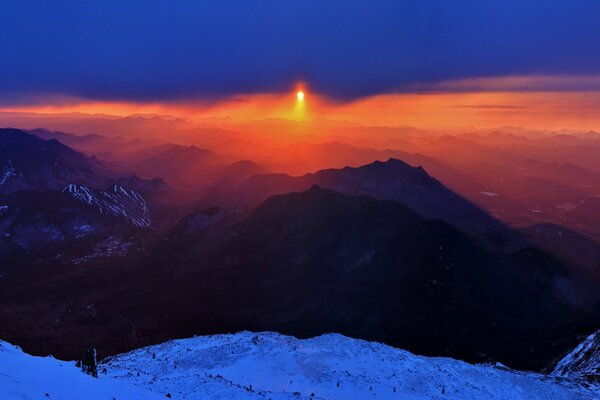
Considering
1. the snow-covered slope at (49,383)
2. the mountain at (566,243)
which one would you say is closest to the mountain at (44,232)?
the snow-covered slope at (49,383)

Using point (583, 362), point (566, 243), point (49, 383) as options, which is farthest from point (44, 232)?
point (566, 243)

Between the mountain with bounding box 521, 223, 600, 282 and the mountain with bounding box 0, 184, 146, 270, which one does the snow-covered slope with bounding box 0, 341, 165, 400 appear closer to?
the mountain with bounding box 0, 184, 146, 270

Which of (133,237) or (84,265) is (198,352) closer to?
(84,265)

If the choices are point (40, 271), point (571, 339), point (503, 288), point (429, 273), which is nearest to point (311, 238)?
point (429, 273)

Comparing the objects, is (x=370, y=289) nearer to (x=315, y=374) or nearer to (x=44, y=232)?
(x=315, y=374)

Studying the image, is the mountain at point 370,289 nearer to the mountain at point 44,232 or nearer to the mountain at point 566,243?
the mountain at point 44,232
